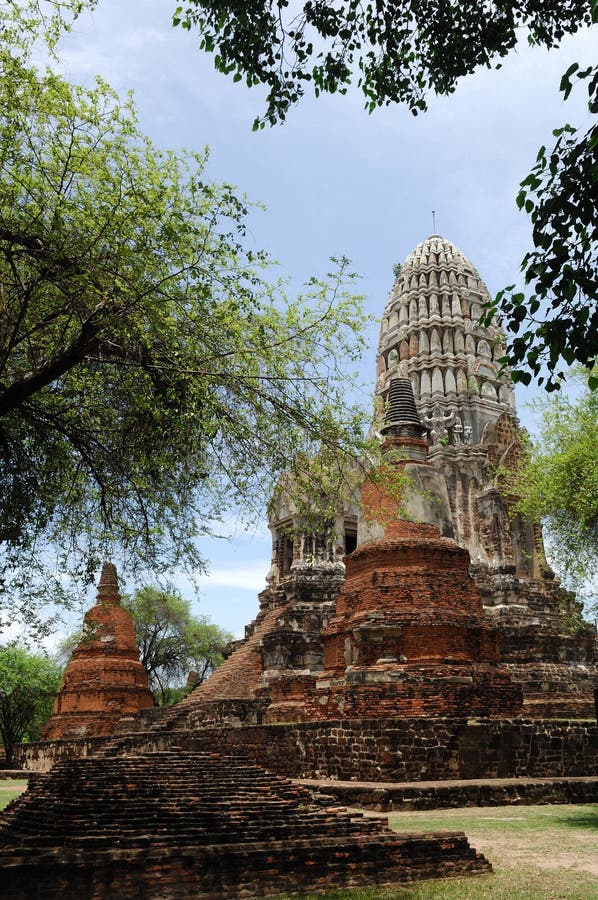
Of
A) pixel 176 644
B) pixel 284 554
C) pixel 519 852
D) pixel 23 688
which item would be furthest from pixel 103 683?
pixel 519 852

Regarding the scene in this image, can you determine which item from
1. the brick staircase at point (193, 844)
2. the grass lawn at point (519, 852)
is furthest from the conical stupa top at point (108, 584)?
the brick staircase at point (193, 844)

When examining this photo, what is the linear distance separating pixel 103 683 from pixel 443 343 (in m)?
18.5

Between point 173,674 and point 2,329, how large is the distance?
1456 inches

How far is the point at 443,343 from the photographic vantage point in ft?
108

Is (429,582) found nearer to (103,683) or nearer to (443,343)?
(103,683)

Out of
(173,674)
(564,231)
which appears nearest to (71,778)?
(564,231)

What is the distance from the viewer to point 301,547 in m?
28.4

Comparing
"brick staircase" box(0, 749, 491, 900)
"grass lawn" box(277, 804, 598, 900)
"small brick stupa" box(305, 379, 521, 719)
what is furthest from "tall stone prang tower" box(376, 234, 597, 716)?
"brick staircase" box(0, 749, 491, 900)

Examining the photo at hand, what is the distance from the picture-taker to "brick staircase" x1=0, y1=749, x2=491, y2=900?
20.0ft

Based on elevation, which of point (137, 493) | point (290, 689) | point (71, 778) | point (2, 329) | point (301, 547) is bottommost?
point (71, 778)

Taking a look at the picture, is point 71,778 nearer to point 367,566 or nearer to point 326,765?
point 326,765

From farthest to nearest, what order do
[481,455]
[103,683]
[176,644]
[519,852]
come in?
[176,644] → [481,455] → [103,683] → [519,852]

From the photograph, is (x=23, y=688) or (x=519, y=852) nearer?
(x=519, y=852)

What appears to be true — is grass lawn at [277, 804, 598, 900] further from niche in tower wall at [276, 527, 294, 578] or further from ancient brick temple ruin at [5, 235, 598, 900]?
niche in tower wall at [276, 527, 294, 578]
